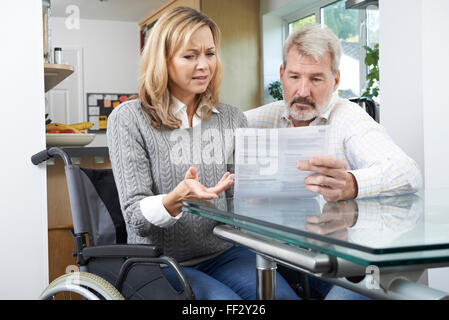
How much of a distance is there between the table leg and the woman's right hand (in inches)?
6.2

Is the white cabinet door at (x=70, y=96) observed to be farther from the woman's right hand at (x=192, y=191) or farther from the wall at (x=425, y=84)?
the woman's right hand at (x=192, y=191)

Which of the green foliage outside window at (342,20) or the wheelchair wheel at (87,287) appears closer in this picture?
the wheelchair wheel at (87,287)

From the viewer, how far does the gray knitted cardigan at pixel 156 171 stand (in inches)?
45.8

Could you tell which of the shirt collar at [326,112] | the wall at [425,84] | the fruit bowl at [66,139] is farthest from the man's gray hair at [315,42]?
the fruit bowl at [66,139]

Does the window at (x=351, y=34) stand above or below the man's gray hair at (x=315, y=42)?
above

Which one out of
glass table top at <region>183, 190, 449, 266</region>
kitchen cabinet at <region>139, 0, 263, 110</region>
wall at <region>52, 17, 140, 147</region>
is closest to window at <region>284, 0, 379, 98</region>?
kitchen cabinet at <region>139, 0, 263, 110</region>

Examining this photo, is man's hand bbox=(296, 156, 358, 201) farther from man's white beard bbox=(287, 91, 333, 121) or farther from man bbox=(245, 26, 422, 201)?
man's white beard bbox=(287, 91, 333, 121)

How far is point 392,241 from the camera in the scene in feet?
1.74

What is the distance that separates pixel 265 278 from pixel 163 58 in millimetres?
632


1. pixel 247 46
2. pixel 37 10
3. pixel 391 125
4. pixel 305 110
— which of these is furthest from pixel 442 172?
pixel 247 46

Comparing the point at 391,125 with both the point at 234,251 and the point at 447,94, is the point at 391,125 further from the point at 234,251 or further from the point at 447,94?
the point at 234,251

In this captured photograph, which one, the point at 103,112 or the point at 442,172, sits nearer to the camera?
the point at 442,172

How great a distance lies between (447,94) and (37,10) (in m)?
1.34
